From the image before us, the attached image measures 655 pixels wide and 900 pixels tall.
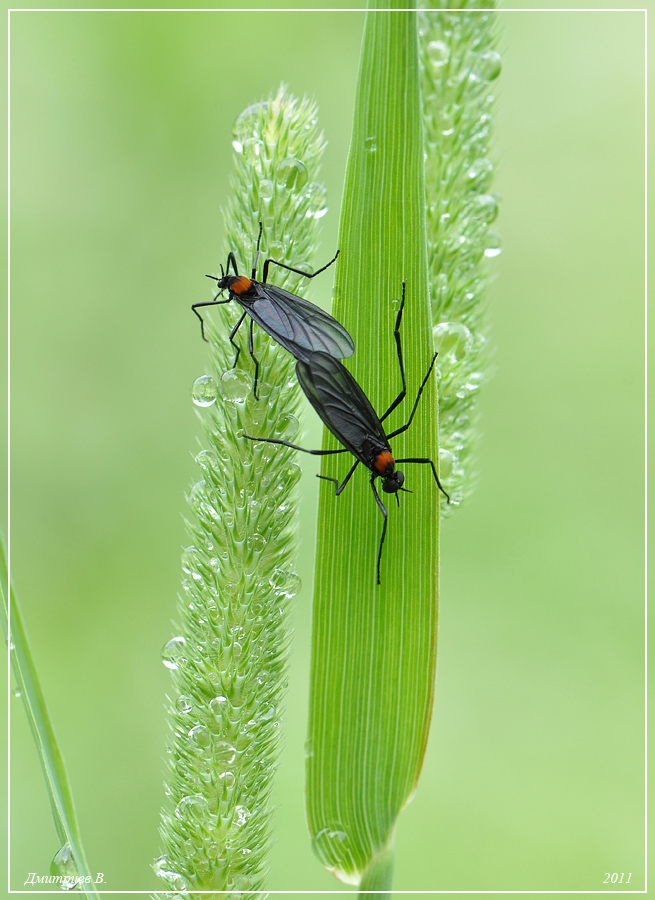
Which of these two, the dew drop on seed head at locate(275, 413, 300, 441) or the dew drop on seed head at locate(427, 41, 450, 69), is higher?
the dew drop on seed head at locate(427, 41, 450, 69)

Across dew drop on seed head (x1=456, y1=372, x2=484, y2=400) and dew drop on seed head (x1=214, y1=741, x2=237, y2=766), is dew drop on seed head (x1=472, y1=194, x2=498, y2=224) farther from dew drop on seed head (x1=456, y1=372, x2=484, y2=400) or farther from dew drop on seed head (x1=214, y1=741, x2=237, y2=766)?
dew drop on seed head (x1=214, y1=741, x2=237, y2=766)

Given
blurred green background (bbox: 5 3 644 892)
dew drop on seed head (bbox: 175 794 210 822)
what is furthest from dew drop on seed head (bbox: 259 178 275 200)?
blurred green background (bbox: 5 3 644 892)

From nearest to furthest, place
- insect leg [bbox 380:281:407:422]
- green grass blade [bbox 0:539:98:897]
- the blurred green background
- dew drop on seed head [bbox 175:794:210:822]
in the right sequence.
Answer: green grass blade [bbox 0:539:98:897]
dew drop on seed head [bbox 175:794:210:822]
insect leg [bbox 380:281:407:422]
the blurred green background

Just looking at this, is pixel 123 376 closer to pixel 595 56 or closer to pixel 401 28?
pixel 401 28

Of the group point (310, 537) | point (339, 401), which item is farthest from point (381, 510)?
point (310, 537)

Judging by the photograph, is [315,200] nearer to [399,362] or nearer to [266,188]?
[266,188]

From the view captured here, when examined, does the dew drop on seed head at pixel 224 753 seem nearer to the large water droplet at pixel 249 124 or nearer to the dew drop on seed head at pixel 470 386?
the dew drop on seed head at pixel 470 386

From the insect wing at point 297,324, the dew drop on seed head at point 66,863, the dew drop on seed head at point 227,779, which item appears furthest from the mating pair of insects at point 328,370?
the dew drop on seed head at point 66,863
